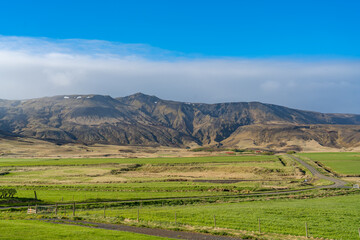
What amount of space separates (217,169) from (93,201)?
6862 cm

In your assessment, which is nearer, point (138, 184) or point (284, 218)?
point (284, 218)

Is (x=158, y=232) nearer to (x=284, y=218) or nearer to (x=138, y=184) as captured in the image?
(x=284, y=218)

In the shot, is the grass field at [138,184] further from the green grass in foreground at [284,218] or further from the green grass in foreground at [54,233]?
the green grass in foreground at [54,233]

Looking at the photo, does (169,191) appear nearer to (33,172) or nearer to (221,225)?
(221,225)

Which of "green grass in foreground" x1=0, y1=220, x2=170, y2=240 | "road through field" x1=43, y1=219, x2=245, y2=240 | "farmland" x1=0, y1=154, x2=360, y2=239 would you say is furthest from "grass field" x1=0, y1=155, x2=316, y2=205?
"green grass in foreground" x1=0, y1=220, x2=170, y2=240

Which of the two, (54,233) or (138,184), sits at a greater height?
(54,233)

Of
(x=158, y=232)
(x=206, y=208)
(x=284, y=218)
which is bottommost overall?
(x=206, y=208)

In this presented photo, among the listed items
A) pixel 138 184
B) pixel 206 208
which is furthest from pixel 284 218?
pixel 138 184

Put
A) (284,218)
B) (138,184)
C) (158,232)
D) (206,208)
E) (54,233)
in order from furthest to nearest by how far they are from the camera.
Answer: (138,184), (206,208), (284,218), (158,232), (54,233)

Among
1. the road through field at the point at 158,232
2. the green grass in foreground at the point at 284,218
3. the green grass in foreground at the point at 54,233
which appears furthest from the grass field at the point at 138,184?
the green grass in foreground at the point at 54,233

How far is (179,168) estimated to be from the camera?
119 metres

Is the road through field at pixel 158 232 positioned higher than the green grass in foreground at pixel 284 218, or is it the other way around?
the road through field at pixel 158 232

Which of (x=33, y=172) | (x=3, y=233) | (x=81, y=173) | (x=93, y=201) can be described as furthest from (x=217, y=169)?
(x=3, y=233)

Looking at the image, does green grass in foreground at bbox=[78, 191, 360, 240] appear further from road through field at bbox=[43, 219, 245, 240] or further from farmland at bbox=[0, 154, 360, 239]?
road through field at bbox=[43, 219, 245, 240]
